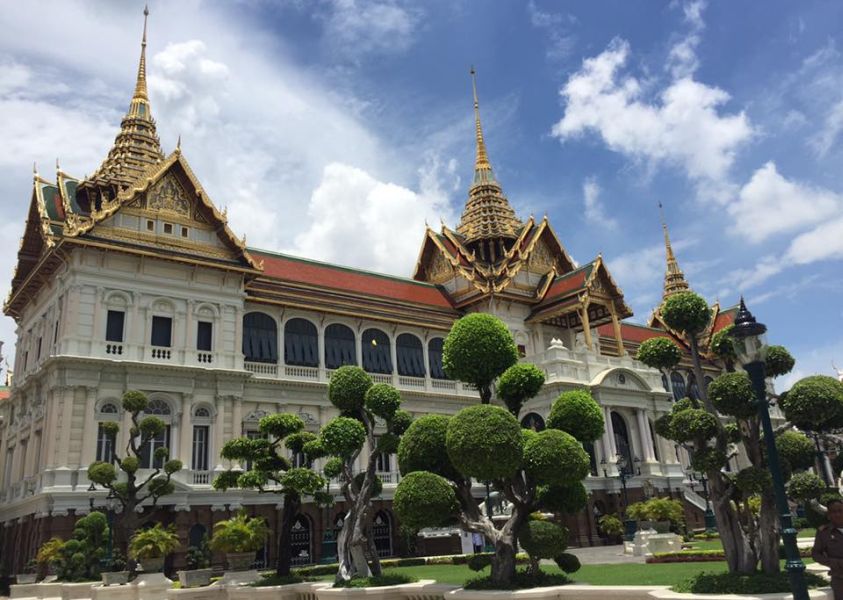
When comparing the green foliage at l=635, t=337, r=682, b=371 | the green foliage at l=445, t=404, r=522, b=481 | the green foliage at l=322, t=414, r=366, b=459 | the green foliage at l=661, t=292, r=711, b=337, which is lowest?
the green foliage at l=445, t=404, r=522, b=481

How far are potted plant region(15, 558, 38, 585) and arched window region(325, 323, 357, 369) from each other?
14.7 m

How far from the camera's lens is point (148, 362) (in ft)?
93.5

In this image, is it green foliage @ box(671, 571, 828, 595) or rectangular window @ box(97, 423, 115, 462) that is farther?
rectangular window @ box(97, 423, 115, 462)

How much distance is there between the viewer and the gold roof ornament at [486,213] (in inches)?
1859

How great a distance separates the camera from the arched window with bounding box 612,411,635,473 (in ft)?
129

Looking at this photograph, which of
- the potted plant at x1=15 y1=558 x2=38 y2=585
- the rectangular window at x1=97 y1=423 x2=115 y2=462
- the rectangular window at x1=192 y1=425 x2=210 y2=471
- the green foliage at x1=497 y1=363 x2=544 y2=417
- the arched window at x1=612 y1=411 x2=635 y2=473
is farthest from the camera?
the arched window at x1=612 y1=411 x2=635 y2=473

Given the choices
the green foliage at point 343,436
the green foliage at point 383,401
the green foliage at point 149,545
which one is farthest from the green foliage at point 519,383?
the green foliage at point 149,545

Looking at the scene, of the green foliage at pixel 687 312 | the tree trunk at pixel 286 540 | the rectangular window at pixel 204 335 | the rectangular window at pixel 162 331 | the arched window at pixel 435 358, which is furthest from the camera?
the arched window at pixel 435 358

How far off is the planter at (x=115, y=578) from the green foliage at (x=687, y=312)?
15958 millimetres

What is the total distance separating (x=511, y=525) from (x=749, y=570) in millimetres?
4123

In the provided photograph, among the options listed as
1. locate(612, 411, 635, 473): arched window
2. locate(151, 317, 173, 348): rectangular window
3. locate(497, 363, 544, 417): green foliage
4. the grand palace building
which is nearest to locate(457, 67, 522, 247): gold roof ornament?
the grand palace building

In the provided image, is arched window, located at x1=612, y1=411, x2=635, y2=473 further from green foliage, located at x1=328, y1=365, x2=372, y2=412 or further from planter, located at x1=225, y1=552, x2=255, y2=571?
green foliage, located at x1=328, y1=365, x2=372, y2=412

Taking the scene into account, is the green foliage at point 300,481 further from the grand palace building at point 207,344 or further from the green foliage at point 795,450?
the green foliage at point 795,450

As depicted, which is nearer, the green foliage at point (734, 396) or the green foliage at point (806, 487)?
the green foliage at point (806, 487)
